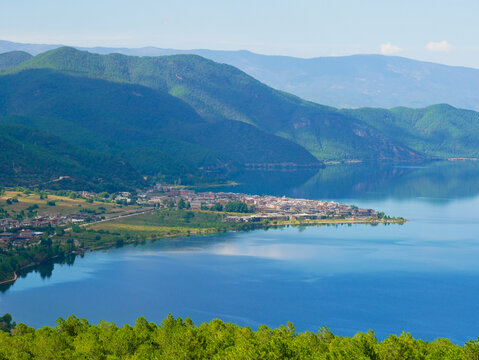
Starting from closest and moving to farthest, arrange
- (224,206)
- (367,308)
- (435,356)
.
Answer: (435,356)
(367,308)
(224,206)

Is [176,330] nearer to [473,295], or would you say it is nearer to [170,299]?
[170,299]

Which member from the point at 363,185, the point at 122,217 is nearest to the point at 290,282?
the point at 122,217

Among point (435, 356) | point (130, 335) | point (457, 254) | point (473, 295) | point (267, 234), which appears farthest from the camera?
point (267, 234)

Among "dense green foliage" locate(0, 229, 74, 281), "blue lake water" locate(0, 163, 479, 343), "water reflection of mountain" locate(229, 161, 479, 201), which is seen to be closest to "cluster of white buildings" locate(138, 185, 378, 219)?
"blue lake water" locate(0, 163, 479, 343)

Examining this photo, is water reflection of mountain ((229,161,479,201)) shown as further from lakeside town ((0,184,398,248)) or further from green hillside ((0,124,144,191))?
green hillside ((0,124,144,191))

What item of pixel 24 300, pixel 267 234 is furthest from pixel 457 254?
pixel 24 300

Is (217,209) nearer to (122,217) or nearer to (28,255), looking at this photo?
(122,217)

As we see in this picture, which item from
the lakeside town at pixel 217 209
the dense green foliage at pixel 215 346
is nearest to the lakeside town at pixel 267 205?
the lakeside town at pixel 217 209
